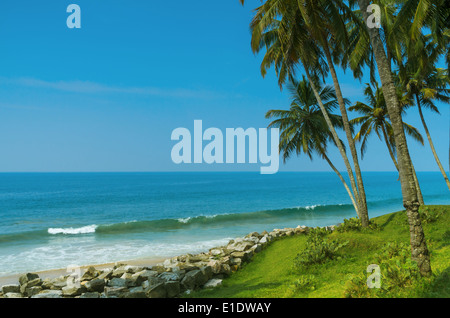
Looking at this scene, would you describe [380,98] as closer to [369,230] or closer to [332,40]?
[332,40]

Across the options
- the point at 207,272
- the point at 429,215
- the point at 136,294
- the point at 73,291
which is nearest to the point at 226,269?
the point at 207,272

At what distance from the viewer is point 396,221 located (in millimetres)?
13898

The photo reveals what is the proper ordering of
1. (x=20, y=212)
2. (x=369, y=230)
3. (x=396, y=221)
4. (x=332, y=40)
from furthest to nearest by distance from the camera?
1. (x=20, y=212)
2. (x=332, y=40)
3. (x=396, y=221)
4. (x=369, y=230)

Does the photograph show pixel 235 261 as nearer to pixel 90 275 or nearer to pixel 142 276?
pixel 142 276

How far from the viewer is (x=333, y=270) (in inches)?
332

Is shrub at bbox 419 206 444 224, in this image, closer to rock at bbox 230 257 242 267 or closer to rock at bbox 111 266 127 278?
rock at bbox 230 257 242 267

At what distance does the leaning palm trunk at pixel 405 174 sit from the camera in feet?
19.3

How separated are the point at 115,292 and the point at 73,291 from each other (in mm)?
1479

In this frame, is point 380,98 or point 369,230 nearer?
point 369,230

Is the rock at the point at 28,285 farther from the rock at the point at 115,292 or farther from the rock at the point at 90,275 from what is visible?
the rock at the point at 115,292
